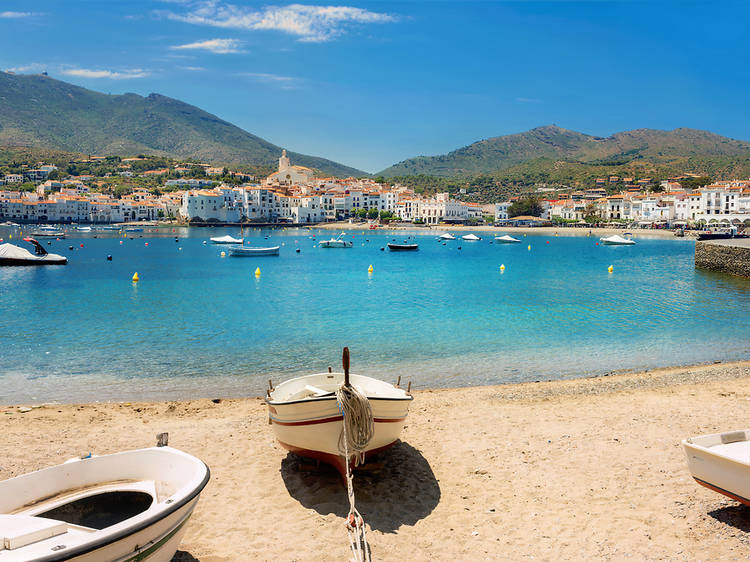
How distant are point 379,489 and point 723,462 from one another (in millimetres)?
3846

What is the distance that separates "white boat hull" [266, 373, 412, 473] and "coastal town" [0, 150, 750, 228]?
399 feet

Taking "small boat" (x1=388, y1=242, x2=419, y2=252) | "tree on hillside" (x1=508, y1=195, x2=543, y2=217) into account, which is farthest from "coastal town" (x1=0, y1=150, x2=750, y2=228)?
"small boat" (x1=388, y1=242, x2=419, y2=252)

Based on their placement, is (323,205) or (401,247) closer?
(401,247)

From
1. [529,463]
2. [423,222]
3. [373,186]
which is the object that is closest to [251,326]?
[529,463]

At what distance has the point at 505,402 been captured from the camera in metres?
10.2

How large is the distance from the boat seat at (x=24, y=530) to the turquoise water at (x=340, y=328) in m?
7.56

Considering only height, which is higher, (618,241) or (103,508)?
(618,241)

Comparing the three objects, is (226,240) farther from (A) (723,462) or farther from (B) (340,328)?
(A) (723,462)

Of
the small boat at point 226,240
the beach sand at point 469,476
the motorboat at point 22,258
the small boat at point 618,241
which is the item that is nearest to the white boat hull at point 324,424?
the beach sand at point 469,476

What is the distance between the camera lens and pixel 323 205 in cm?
14788

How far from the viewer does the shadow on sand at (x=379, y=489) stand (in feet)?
19.7

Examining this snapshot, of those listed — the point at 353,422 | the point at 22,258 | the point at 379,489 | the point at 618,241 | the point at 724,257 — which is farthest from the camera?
the point at 618,241

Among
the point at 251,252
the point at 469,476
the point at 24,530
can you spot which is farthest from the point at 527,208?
the point at 24,530

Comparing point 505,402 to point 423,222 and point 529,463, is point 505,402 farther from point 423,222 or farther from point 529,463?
point 423,222
